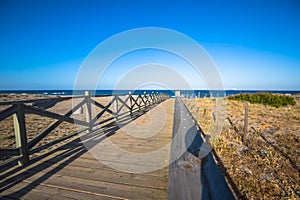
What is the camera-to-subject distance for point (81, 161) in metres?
2.81

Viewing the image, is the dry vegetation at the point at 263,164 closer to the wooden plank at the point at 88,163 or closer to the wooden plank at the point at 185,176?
the wooden plank at the point at 185,176

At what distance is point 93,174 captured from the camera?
237cm

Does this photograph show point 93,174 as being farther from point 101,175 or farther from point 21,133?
point 21,133

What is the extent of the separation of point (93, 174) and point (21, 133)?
1405 millimetres

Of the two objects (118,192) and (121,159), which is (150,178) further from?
(121,159)

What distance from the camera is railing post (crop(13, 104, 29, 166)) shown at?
254cm

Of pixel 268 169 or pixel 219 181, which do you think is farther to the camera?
pixel 268 169

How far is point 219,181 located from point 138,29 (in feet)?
26.7

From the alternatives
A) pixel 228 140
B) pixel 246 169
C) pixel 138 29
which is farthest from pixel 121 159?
pixel 138 29

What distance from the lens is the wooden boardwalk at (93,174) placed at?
1.95 m

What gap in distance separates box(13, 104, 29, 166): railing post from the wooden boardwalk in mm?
159

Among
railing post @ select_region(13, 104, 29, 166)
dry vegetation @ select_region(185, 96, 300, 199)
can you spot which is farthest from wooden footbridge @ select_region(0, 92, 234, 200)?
dry vegetation @ select_region(185, 96, 300, 199)

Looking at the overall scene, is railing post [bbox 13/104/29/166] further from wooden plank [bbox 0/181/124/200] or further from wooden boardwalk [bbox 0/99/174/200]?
wooden plank [bbox 0/181/124/200]

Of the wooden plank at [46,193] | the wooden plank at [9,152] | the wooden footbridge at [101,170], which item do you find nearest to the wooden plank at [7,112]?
the wooden footbridge at [101,170]
